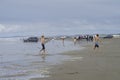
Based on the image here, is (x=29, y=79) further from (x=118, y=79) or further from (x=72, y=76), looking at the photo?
(x=118, y=79)

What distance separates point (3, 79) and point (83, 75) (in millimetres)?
3640

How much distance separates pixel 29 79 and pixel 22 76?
1.24 m

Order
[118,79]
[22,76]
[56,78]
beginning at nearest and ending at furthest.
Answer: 1. [118,79]
2. [56,78]
3. [22,76]

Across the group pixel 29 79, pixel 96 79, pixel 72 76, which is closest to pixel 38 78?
pixel 29 79

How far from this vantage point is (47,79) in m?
15.3

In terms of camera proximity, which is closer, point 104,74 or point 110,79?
point 110,79

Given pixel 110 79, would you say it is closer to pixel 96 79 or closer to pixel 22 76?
pixel 96 79

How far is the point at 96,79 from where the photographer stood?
14.9m

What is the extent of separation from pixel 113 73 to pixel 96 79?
1.95 meters

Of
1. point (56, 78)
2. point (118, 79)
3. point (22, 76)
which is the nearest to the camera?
point (118, 79)

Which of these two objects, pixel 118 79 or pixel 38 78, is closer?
pixel 118 79

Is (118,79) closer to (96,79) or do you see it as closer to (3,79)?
(96,79)

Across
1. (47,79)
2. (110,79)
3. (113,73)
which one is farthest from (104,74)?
(47,79)

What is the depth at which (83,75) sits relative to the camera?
1642 cm
